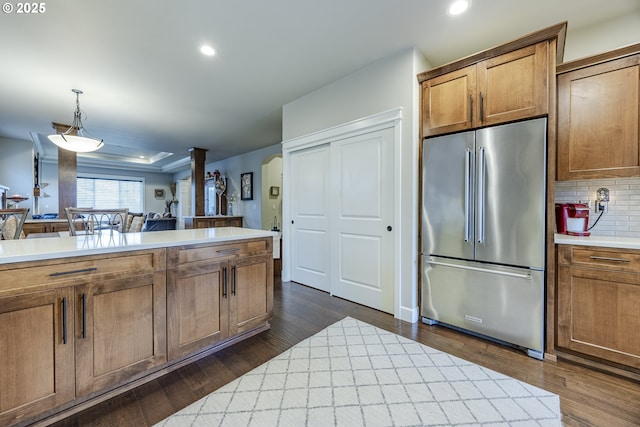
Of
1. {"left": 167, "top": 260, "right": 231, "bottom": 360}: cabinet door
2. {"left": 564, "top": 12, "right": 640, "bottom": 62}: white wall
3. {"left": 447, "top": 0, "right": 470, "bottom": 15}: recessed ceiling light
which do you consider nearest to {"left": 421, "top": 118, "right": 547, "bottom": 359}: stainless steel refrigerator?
{"left": 447, "top": 0, "right": 470, "bottom": 15}: recessed ceiling light

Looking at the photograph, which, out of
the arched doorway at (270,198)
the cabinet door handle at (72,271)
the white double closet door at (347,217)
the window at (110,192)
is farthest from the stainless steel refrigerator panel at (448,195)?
the window at (110,192)

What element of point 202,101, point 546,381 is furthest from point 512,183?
point 202,101

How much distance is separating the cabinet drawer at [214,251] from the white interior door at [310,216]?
1246 millimetres

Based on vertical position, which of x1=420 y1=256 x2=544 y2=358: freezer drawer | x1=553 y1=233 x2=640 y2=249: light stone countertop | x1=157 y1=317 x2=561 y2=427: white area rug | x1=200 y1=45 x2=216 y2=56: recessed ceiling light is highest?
x1=200 y1=45 x2=216 y2=56: recessed ceiling light

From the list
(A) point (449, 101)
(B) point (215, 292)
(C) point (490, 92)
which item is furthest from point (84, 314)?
(C) point (490, 92)

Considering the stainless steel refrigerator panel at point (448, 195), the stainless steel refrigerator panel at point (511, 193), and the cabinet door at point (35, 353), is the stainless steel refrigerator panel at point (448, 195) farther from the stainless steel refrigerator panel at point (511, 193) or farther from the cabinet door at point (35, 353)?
the cabinet door at point (35, 353)

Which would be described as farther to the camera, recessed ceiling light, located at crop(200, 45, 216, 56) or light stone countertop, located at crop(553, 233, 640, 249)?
recessed ceiling light, located at crop(200, 45, 216, 56)

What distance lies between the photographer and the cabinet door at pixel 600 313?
1.71m

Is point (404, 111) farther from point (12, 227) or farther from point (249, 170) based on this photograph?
point (249, 170)

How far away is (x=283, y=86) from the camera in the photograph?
11.1 feet

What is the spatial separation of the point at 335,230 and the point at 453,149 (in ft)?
5.23

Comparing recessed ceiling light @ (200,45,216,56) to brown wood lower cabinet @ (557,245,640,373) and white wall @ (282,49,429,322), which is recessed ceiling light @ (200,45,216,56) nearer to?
white wall @ (282,49,429,322)

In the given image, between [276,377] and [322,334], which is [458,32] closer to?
[322,334]

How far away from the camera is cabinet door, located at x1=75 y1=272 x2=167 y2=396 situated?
4.66 ft
